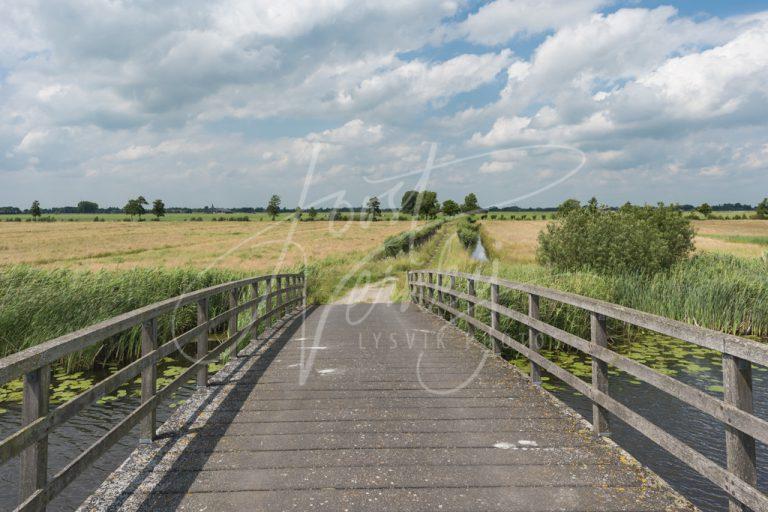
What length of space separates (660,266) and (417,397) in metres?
18.1

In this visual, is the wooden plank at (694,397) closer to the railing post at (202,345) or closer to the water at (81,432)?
the railing post at (202,345)

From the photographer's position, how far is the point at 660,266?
811 inches

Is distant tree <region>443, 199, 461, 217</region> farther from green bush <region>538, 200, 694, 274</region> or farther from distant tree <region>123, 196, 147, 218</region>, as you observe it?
green bush <region>538, 200, 694, 274</region>

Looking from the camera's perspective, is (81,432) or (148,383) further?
(81,432)

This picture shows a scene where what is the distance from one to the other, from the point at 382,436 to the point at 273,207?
550 feet

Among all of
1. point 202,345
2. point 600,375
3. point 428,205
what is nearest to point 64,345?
point 202,345

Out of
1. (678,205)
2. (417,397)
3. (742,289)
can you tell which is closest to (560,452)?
(417,397)

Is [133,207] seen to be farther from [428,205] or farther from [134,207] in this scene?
[428,205]

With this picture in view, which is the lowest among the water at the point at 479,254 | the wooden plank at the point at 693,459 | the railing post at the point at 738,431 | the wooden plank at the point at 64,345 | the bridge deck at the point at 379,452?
the water at the point at 479,254

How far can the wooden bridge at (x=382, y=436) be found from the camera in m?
2.99

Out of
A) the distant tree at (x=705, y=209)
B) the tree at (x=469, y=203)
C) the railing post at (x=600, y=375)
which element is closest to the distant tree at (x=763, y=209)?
the distant tree at (x=705, y=209)

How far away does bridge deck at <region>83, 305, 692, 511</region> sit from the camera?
349 centimetres

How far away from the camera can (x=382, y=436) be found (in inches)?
181

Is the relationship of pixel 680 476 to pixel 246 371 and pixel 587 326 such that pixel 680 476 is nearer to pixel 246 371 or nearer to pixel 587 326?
pixel 246 371
